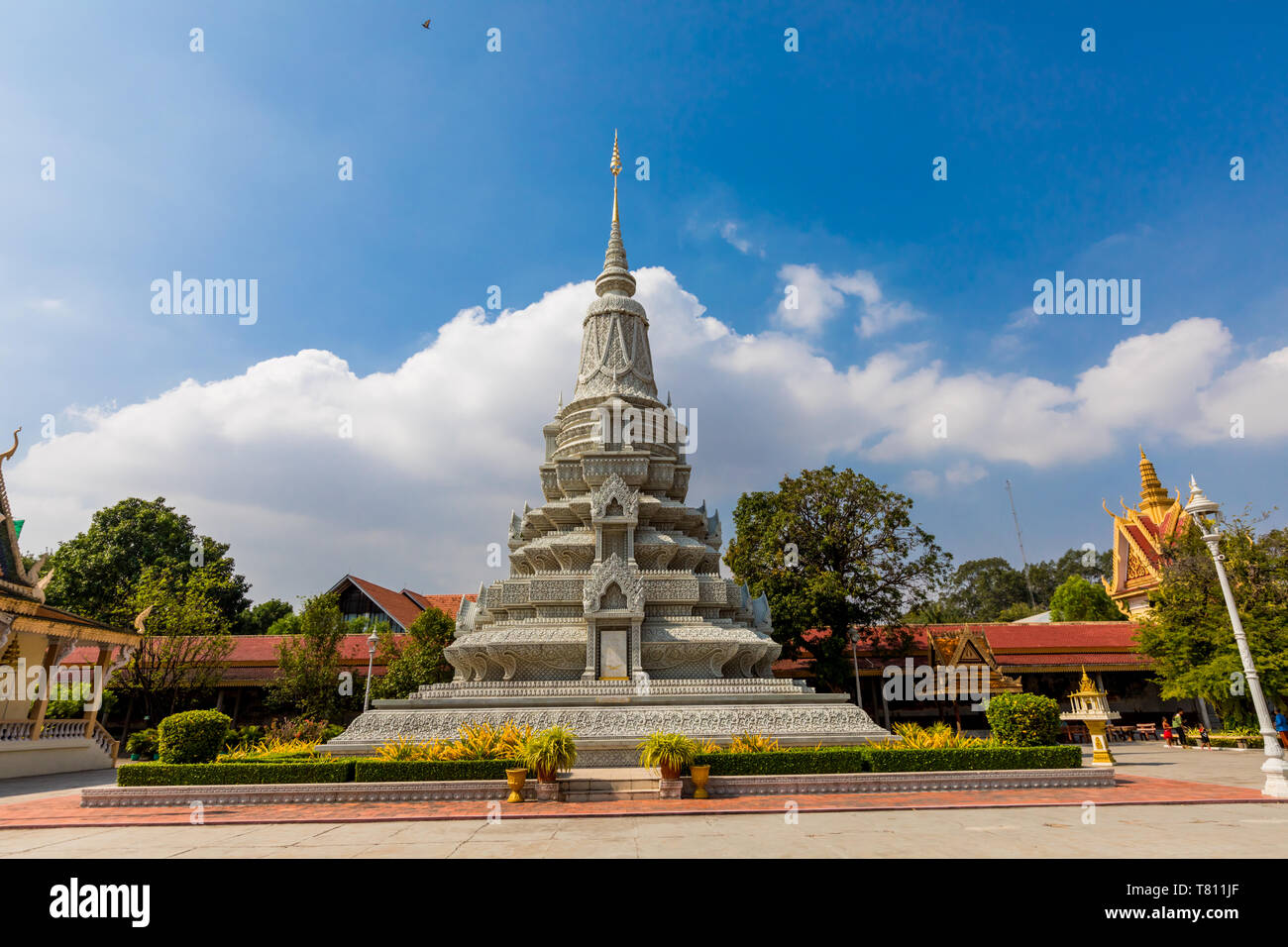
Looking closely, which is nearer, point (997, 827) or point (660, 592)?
point (997, 827)

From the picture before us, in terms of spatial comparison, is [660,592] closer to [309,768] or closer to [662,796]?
[662,796]

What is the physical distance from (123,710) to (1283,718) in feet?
158

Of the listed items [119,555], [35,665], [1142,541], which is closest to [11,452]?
[35,665]

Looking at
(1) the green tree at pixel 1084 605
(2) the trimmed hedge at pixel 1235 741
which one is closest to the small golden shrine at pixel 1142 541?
(1) the green tree at pixel 1084 605

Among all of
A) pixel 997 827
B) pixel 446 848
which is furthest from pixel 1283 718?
pixel 446 848

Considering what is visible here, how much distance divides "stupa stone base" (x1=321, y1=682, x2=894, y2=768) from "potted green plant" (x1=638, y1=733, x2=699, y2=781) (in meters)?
3.67

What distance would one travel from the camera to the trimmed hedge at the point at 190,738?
48.1 ft

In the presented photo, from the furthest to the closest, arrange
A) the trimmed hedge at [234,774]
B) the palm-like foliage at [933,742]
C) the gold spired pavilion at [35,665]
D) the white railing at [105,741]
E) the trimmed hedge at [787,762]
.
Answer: the white railing at [105,741] < the gold spired pavilion at [35,665] < the palm-like foliage at [933,742] < the trimmed hedge at [787,762] < the trimmed hedge at [234,774]

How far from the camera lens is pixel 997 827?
10180 millimetres

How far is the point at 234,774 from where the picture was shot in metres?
13.8

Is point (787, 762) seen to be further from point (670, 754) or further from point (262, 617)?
point (262, 617)

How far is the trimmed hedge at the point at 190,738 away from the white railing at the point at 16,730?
38.9ft

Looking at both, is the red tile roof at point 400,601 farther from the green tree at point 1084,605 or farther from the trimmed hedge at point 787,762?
the green tree at point 1084,605
